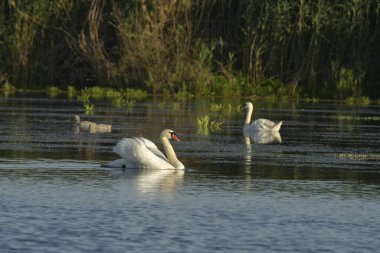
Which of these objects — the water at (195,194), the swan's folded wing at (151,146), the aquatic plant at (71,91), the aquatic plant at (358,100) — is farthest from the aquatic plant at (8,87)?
the swan's folded wing at (151,146)

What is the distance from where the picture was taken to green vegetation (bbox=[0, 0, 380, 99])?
144 ft

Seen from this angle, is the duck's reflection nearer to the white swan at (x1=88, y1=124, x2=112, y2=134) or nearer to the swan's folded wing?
the swan's folded wing

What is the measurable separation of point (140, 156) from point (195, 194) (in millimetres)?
2757

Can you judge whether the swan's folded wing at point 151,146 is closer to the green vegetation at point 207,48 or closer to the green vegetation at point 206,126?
the green vegetation at point 206,126

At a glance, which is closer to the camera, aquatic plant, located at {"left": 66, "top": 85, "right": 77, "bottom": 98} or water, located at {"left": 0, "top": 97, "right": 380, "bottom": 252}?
water, located at {"left": 0, "top": 97, "right": 380, "bottom": 252}

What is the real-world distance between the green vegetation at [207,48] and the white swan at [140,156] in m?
24.7

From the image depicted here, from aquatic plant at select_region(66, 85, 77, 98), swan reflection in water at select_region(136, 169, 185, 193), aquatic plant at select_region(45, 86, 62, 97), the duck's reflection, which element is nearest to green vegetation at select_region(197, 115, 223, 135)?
the duck's reflection

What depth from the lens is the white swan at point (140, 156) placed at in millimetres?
17281

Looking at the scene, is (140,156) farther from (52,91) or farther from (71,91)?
(71,91)

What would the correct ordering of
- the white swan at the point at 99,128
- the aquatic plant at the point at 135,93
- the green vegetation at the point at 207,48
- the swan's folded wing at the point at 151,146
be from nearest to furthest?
the swan's folded wing at the point at 151,146, the white swan at the point at 99,128, the aquatic plant at the point at 135,93, the green vegetation at the point at 207,48

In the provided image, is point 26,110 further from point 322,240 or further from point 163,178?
point 322,240

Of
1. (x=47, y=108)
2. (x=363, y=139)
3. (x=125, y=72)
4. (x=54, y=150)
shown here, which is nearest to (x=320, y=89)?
(x=125, y=72)

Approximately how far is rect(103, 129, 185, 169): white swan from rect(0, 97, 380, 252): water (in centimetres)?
20

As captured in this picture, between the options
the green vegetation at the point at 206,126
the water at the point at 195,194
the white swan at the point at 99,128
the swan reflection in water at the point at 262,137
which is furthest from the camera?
the green vegetation at the point at 206,126
